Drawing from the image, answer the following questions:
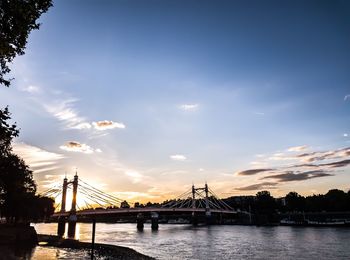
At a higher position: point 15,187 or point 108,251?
Result: point 15,187

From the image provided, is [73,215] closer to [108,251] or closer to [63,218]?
[63,218]

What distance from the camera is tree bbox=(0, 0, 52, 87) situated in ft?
33.0

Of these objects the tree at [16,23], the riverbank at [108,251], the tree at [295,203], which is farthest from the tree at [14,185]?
the tree at [295,203]

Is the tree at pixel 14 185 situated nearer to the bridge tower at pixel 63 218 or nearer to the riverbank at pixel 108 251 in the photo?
the riverbank at pixel 108 251

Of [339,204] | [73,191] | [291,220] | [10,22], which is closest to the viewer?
[10,22]

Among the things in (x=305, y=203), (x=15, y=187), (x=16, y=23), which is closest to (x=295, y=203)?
(x=305, y=203)

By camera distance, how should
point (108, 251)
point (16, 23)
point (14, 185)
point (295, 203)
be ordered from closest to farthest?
1. point (16, 23)
2. point (14, 185)
3. point (108, 251)
4. point (295, 203)

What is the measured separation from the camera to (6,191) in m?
37.8

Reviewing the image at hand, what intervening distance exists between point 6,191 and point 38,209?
1708 cm

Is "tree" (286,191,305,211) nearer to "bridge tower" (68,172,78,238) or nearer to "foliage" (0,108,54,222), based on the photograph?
"bridge tower" (68,172,78,238)

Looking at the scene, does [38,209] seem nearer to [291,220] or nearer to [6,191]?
[6,191]

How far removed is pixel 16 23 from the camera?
410 inches

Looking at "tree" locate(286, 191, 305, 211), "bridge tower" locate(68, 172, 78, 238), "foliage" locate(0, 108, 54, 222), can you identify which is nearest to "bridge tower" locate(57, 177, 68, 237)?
"bridge tower" locate(68, 172, 78, 238)

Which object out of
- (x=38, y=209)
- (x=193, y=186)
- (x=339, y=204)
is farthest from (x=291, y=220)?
(x=38, y=209)
